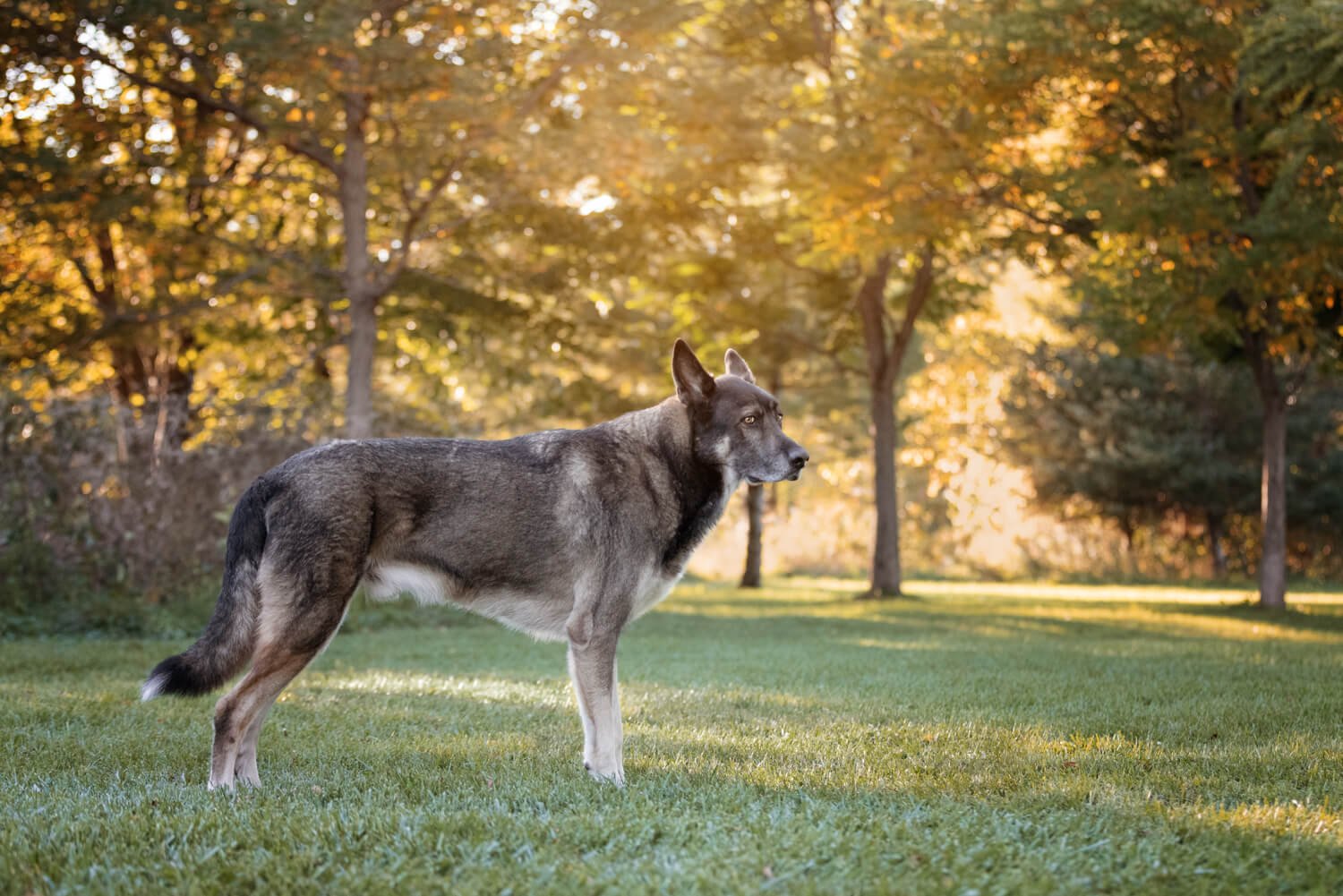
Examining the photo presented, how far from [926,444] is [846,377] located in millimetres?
15303

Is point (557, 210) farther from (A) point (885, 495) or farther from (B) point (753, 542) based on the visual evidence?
(B) point (753, 542)

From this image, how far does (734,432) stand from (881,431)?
51.9ft

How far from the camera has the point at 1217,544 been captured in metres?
29.7

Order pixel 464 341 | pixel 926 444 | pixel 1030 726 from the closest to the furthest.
Answer: pixel 1030 726
pixel 464 341
pixel 926 444

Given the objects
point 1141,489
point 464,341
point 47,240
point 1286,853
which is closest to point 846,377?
point 1141,489

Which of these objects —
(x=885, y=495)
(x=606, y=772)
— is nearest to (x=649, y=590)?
(x=606, y=772)

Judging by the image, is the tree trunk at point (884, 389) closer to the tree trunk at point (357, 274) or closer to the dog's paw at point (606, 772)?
the tree trunk at point (357, 274)

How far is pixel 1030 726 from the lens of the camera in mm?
7234

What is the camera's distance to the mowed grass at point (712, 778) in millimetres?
3988

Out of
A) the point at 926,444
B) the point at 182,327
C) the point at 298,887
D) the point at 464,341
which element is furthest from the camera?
the point at 926,444

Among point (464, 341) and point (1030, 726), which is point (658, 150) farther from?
point (1030, 726)

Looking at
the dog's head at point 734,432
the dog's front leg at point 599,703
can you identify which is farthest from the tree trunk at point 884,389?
the dog's front leg at point 599,703

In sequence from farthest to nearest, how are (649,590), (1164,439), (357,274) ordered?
Result: (1164,439)
(357,274)
(649,590)

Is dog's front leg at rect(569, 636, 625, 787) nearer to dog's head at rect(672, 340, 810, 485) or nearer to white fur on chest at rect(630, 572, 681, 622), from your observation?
white fur on chest at rect(630, 572, 681, 622)
